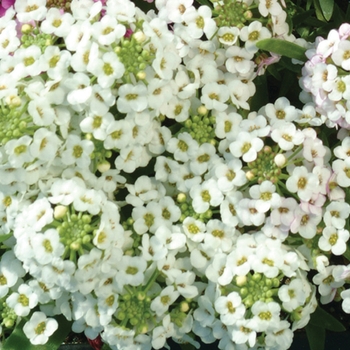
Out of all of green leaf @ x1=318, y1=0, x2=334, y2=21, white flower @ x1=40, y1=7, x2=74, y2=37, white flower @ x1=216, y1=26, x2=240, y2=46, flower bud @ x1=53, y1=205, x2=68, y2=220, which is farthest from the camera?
green leaf @ x1=318, y1=0, x2=334, y2=21

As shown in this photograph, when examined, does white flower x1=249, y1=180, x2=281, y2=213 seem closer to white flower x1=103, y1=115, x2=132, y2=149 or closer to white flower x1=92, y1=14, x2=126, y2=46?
white flower x1=103, y1=115, x2=132, y2=149

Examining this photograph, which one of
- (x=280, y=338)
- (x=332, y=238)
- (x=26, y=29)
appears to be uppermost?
(x=26, y=29)

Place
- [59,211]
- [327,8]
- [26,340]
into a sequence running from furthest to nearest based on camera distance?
[327,8], [26,340], [59,211]

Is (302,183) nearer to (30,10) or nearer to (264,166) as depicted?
(264,166)

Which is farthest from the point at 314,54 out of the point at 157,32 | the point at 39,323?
the point at 39,323

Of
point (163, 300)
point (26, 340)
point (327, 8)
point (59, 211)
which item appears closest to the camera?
point (59, 211)

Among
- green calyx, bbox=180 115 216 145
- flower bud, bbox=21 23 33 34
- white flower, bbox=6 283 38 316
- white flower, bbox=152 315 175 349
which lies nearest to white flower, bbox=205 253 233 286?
white flower, bbox=152 315 175 349

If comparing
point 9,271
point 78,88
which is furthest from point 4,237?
point 78,88
